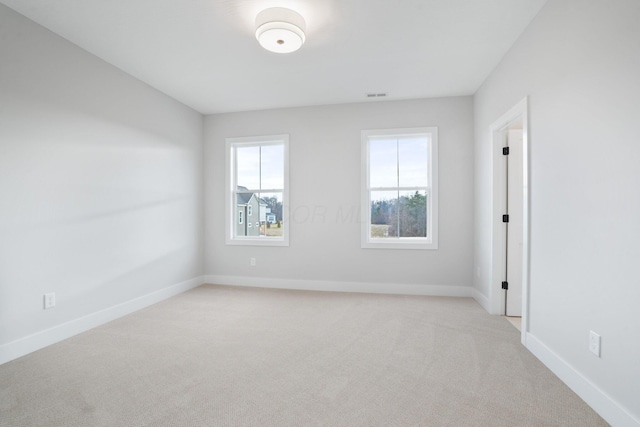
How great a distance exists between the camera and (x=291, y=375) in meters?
2.21

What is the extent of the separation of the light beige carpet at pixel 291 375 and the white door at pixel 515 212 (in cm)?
50

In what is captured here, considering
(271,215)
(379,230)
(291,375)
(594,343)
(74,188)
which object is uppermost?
(74,188)

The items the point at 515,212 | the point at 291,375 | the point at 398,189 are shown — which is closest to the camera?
the point at 291,375

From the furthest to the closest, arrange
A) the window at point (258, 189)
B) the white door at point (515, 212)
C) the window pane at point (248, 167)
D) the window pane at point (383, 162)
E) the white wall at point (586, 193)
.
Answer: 1. the window pane at point (248, 167)
2. the window at point (258, 189)
3. the window pane at point (383, 162)
4. the white door at point (515, 212)
5. the white wall at point (586, 193)

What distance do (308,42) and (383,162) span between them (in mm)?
2146

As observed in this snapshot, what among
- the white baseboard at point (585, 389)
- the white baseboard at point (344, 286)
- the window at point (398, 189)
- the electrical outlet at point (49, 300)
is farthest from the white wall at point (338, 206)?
the electrical outlet at point (49, 300)

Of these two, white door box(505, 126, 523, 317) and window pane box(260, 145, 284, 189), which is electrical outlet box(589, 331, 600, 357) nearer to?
white door box(505, 126, 523, 317)

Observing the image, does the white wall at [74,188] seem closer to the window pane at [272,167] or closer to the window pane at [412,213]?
the window pane at [272,167]

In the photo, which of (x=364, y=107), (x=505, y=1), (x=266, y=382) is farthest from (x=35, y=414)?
(x=364, y=107)

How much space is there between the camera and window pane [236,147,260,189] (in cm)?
497

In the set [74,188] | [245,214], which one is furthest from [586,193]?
[245,214]

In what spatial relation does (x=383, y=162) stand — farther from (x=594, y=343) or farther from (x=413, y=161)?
(x=594, y=343)

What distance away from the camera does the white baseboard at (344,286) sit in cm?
429

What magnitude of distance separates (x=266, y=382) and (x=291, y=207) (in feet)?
9.57
